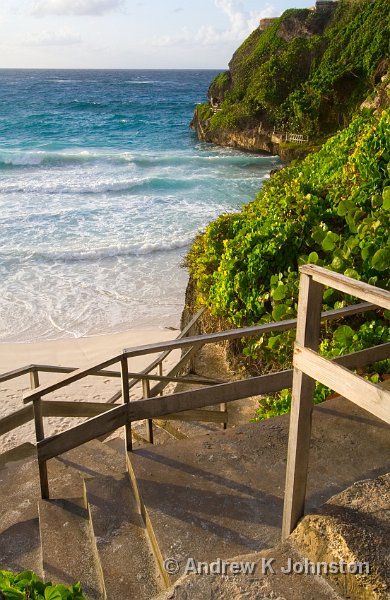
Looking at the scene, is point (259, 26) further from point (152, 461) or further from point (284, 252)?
point (152, 461)

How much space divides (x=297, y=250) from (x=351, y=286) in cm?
Result: 442

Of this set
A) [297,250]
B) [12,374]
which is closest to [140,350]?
[12,374]

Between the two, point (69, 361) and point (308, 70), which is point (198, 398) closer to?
point (69, 361)

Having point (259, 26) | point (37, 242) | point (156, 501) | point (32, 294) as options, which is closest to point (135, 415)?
point (156, 501)

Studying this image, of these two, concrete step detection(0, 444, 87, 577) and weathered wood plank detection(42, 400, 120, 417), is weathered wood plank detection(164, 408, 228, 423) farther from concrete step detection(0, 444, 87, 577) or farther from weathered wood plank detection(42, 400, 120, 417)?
concrete step detection(0, 444, 87, 577)

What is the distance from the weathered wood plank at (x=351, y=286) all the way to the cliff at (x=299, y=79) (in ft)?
95.9

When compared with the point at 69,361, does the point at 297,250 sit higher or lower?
higher

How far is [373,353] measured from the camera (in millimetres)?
3912

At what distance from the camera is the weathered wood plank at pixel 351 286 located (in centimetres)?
216

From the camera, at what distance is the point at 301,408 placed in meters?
2.66

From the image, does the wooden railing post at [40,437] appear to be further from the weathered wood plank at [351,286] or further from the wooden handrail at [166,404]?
the weathered wood plank at [351,286]

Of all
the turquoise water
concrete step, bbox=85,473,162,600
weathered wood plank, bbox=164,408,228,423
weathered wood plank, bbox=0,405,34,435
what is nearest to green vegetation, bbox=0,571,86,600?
concrete step, bbox=85,473,162,600

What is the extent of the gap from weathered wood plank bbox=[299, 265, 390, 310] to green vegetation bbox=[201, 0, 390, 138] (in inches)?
1140

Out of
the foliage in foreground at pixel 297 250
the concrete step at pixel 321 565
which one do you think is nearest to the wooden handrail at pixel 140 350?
the concrete step at pixel 321 565
